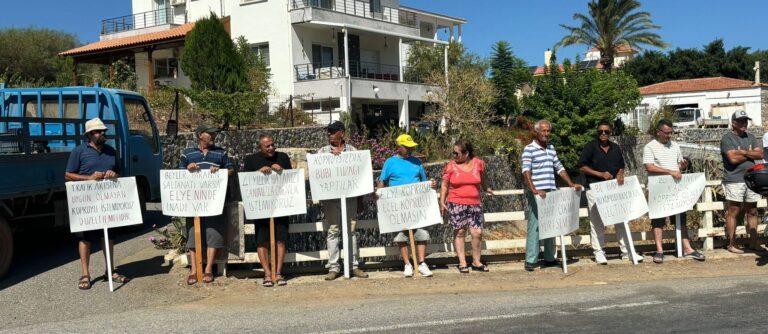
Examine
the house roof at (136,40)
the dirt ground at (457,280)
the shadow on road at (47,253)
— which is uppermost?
the house roof at (136,40)

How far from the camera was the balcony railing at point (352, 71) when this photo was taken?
29781 millimetres

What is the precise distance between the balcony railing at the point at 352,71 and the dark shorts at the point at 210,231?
21538mm

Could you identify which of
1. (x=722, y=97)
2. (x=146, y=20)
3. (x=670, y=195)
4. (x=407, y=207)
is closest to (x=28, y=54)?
(x=146, y=20)

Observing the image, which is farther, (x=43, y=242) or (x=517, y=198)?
(x=517, y=198)

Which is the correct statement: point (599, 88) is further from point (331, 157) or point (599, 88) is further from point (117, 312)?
point (117, 312)

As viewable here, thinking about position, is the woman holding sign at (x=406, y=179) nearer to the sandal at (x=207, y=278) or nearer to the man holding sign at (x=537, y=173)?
the man holding sign at (x=537, y=173)

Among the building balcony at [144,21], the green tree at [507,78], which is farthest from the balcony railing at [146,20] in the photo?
the green tree at [507,78]

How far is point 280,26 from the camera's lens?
29344 mm

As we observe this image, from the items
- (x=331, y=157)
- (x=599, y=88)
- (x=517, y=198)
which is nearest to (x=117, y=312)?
(x=331, y=157)

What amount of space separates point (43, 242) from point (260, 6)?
827 inches

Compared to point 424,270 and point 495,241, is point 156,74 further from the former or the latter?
point 424,270

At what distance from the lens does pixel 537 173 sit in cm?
845

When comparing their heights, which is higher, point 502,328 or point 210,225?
point 210,225

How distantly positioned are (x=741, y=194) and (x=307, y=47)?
23.4m
